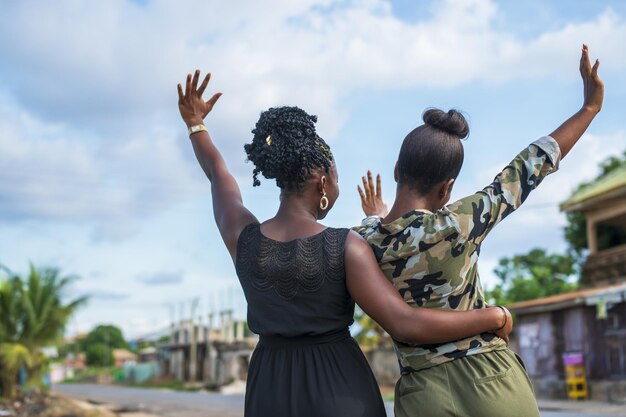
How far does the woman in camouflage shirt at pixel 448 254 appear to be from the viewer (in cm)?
236

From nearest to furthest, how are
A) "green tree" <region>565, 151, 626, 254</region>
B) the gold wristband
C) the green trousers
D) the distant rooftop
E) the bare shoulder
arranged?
the green trousers < the bare shoulder < the gold wristband < the distant rooftop < "green tree" <region>565, 151, 626, 254</region>

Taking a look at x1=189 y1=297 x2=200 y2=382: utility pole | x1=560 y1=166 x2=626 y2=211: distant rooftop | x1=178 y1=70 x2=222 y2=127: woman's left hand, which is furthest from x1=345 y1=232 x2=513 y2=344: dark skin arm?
x1=189 y1=297 x2=200 y2=382: utility pole

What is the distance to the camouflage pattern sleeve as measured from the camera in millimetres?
2422

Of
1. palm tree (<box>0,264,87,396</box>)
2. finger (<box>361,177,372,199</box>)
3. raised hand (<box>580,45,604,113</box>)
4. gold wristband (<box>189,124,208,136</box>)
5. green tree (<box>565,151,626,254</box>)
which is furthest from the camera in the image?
green tree (<box>565,151,626,254</box>)

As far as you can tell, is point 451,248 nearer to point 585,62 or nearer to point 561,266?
point 585,62

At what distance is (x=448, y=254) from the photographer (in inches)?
95.3

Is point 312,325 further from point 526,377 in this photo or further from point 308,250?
point 526,377

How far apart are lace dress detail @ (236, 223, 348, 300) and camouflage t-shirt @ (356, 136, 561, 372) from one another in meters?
0.14

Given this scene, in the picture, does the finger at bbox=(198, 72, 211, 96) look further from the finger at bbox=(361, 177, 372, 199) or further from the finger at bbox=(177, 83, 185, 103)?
the finger at bbox=(361, 177, 372, 199)

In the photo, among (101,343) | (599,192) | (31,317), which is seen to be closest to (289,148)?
(599,192)

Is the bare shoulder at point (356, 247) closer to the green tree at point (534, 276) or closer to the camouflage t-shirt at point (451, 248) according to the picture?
the camouflage t-shirt at point (451, 248)

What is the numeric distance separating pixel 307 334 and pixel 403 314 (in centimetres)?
33

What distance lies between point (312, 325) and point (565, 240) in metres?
28.9

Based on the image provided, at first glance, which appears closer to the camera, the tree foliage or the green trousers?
the green trousers
